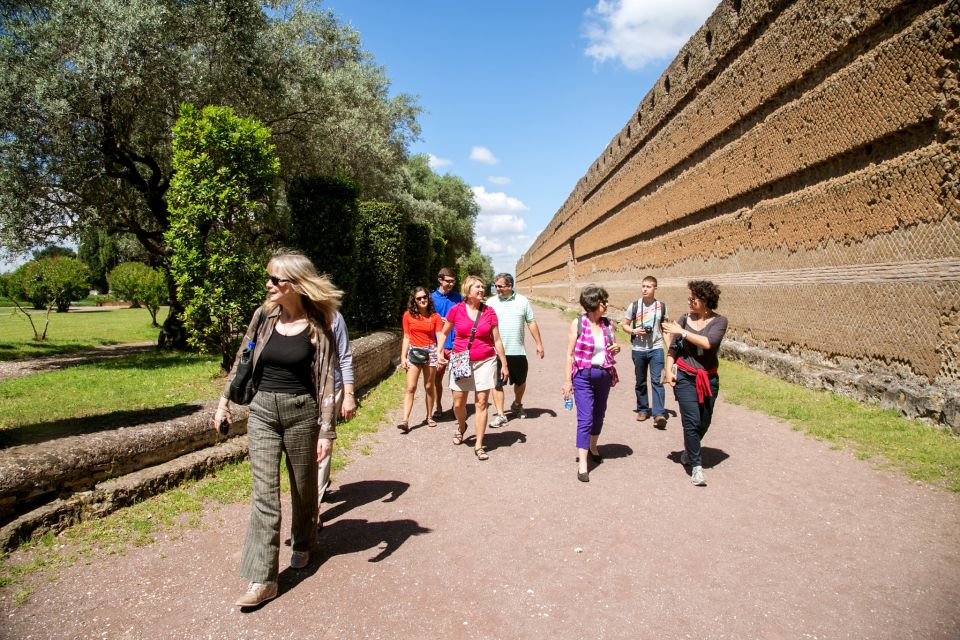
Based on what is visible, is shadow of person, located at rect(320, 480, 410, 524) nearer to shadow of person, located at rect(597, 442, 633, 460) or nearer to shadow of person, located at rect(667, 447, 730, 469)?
shadow of person, located at rect(597, 442, 633, 460)

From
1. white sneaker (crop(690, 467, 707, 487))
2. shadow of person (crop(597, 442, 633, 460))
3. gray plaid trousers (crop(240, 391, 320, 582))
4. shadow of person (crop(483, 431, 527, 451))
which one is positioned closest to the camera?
gray plaid trousers (crop(240, 391, 320, 582))

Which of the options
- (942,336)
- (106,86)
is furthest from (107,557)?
(106,86)

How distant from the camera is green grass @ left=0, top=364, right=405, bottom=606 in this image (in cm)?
327

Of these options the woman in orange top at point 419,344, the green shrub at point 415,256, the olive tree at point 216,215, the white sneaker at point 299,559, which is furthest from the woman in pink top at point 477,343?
the green shrub at point 415,256

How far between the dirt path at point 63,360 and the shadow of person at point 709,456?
36.3ft

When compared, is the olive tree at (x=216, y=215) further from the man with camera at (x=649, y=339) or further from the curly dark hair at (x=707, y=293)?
the curly dark hair at (x=707, y=293)

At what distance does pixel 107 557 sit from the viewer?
3498 mm

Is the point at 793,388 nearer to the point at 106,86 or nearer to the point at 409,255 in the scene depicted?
the point at 409,255

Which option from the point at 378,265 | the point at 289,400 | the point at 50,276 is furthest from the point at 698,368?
the point at 50,276

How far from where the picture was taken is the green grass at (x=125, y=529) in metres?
3.27

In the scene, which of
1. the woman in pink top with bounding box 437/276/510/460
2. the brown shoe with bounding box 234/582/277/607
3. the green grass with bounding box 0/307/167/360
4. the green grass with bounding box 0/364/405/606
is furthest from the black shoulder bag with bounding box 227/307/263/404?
the green grass with bounding box 0/307/167/360

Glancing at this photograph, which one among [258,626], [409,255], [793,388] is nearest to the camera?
[258,626]

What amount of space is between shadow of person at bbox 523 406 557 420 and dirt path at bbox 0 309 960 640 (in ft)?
7.21

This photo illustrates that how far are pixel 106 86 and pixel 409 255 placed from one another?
897 centimetres
